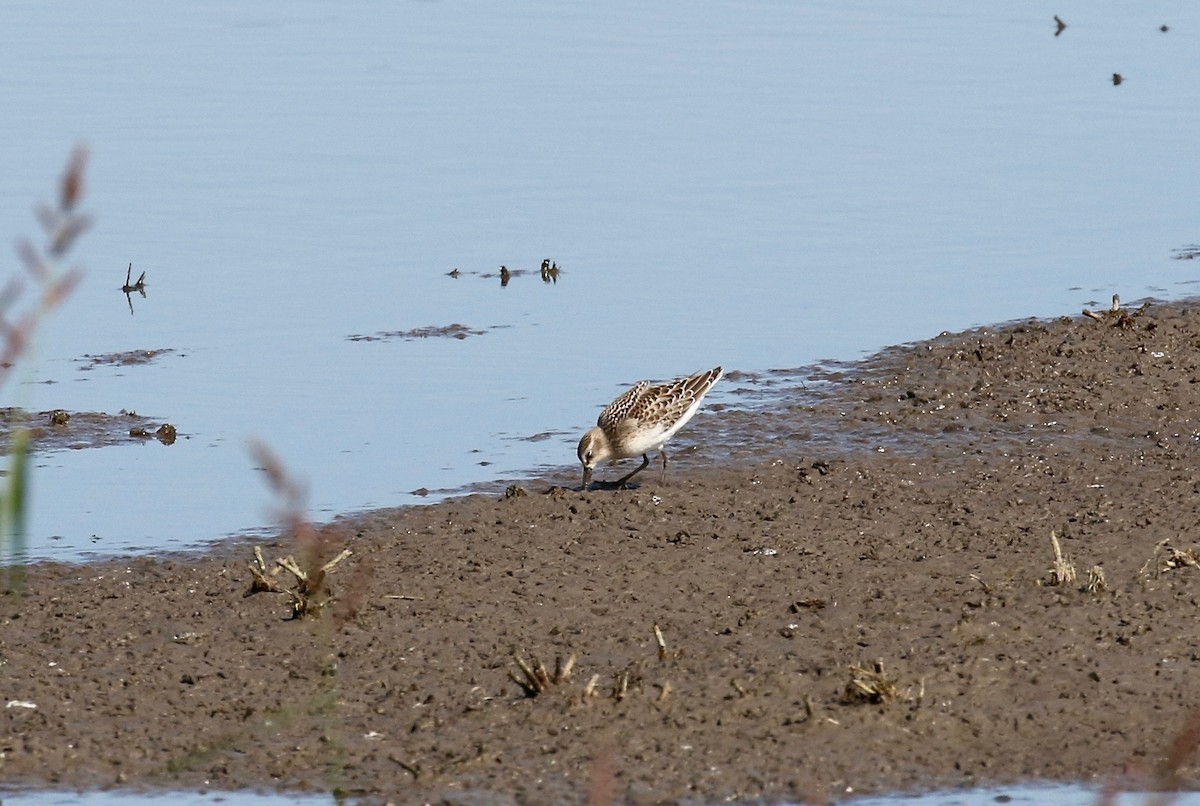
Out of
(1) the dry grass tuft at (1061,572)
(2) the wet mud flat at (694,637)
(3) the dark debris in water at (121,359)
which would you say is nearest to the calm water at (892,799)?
(2) the wet mud flat at (694,637)

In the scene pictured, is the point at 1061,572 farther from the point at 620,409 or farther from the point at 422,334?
the point at 422,334

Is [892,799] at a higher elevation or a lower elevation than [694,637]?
lower

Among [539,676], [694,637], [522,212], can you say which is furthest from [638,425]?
[522,212]

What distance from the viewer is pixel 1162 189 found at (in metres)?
18.9

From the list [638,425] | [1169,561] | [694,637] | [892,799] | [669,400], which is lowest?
[892,799]

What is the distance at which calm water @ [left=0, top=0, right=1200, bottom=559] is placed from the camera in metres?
12.6

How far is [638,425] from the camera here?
1087 cm

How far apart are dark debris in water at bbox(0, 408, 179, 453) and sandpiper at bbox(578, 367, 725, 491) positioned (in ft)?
9.55

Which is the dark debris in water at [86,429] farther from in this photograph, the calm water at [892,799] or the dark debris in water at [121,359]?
the calm water at [892,799]

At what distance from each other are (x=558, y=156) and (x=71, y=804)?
13.6 metres

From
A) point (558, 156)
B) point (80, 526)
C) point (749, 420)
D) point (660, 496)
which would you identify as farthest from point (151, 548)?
point (558, 156)

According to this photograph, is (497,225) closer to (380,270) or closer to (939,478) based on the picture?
(380,270)

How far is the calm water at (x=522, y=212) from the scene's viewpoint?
41.2ft

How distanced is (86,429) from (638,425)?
3790 mm
